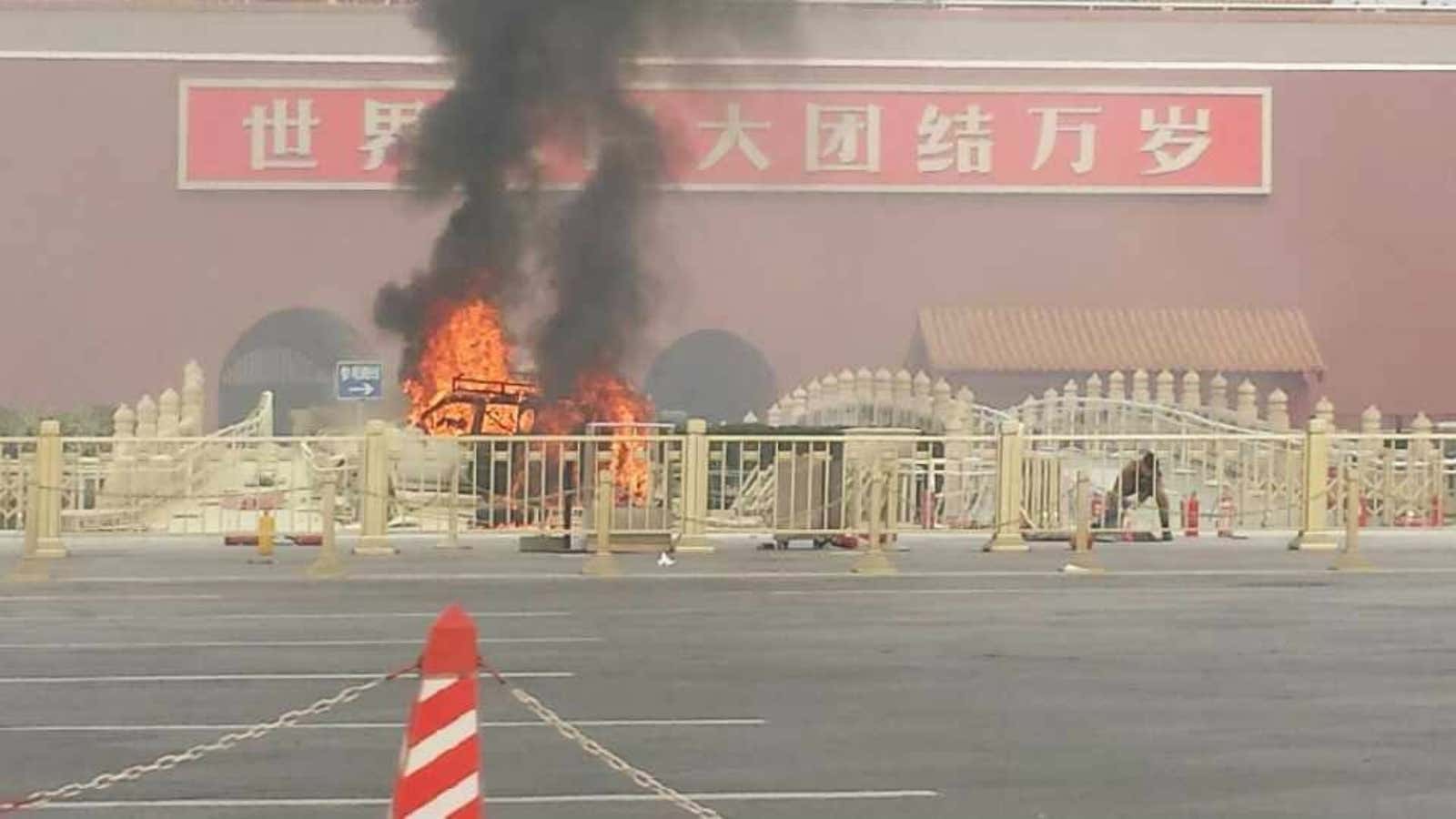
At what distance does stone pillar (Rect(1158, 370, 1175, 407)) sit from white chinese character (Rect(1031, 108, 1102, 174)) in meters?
5.32

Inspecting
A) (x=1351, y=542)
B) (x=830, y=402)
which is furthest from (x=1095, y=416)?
(x=1351, y=542)

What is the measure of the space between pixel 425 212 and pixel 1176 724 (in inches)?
978

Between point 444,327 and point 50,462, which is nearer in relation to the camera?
point 50,462

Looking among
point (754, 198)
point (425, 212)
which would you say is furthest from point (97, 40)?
point (754, 198)

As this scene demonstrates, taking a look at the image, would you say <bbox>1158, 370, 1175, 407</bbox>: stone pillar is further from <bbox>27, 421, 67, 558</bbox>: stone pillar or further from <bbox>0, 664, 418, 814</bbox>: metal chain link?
<bbox>0, 664, 418, 814</bbox>: metal chain link

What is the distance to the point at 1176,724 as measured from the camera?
8758mm

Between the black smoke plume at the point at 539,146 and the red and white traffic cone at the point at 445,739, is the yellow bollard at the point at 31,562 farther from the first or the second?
the red and white traffic cone at the point at 445,739

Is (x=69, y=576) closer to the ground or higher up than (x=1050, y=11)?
closer to the ground

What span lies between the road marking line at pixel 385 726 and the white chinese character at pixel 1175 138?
29.1 meters

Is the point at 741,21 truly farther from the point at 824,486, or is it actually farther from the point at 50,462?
the point at 50,462

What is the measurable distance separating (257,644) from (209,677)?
1.45 m

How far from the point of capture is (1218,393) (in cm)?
3278

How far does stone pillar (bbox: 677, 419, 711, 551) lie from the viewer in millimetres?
18719

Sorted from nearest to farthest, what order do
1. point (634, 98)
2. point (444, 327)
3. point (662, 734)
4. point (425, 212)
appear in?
point (662, 734) → point (444, 327) → point (634, 98) → point (425, 212)
